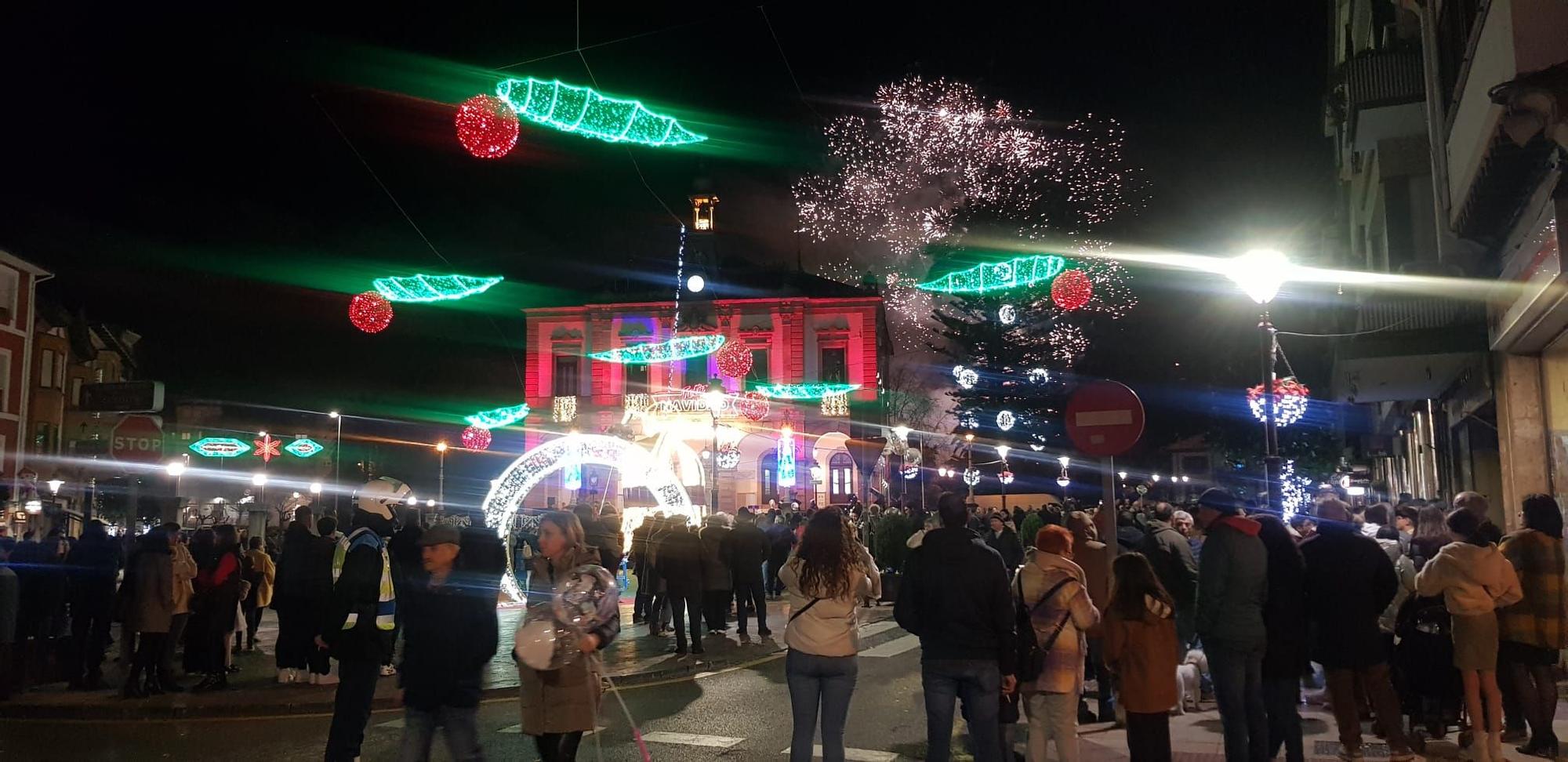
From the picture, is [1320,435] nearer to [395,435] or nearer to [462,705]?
[462,705]

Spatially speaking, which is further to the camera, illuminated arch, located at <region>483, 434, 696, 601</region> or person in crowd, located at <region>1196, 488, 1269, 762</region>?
illuminated arch, located at <region>483, 434, 696, 601</region>

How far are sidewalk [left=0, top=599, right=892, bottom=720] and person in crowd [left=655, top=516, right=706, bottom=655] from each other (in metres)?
0.32

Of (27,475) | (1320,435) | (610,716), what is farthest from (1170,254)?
(27,475)

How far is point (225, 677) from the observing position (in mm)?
10633

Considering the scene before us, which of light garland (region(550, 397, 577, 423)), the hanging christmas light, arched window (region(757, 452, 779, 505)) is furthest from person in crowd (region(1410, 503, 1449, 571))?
light garland (region(550, 397, 577, 423))

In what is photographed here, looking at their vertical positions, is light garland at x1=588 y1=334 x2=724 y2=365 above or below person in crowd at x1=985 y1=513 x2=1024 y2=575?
above

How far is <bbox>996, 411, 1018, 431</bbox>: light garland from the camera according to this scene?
2802 centimetres

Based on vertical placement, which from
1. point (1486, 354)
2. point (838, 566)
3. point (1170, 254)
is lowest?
point (838, 566)

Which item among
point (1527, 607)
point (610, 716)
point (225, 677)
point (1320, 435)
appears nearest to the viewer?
point (1527, 607)

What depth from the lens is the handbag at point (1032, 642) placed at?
5730 mm

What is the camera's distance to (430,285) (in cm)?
1836

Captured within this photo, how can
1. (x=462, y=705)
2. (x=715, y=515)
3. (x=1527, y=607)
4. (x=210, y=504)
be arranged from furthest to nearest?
1. (x=210, y=504)
2. (x=715, y=515)
3. (x=1527, y=607)
4. (x=462, y=705)

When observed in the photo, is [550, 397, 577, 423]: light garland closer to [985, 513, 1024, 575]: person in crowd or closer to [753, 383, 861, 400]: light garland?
[753, 383, 861, 400]: light garland

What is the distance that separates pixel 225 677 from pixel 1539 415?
1461 centimetres
